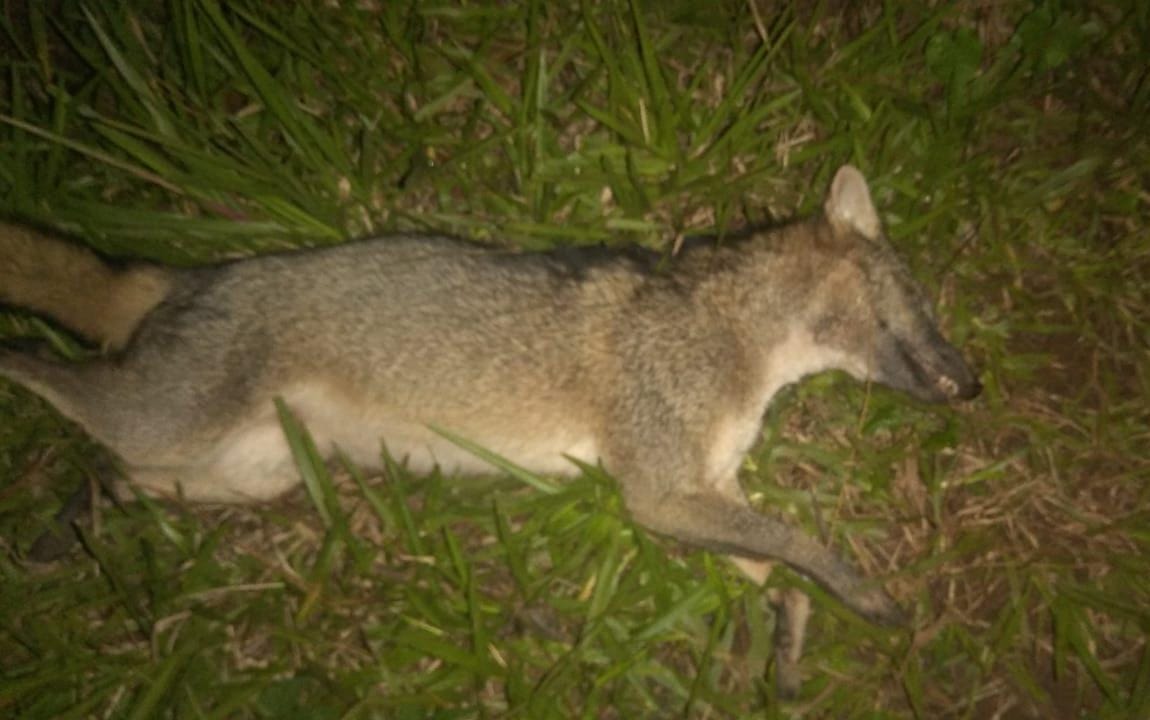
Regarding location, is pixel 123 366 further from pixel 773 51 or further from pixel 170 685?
pixel 773 51

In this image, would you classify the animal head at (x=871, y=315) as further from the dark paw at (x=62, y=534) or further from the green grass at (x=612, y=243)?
the dark paw at (x=62, y=534)

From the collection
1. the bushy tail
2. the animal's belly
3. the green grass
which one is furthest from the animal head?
the bushy tail

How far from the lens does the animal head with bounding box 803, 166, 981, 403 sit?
157 inches

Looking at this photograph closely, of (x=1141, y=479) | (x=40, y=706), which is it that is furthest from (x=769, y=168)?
(x=40, y=706)

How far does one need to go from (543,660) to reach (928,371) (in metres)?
2.42

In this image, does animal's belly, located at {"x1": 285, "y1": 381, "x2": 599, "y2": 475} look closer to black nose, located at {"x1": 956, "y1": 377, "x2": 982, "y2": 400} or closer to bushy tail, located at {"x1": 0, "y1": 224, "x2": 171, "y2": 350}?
bushy tail, located at {"x1": 0, "y1": 224, "x2": 171, "y2": 350}

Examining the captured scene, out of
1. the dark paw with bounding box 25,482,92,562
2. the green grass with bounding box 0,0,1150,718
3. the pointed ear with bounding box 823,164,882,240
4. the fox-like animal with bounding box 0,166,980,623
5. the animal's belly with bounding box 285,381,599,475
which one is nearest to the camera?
the fox-like animal with bounding box 0,166,980,623

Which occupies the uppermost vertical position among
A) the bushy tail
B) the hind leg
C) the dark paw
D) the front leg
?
the bushy tail

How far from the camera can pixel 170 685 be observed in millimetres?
3949

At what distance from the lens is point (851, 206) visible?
4.05 meters

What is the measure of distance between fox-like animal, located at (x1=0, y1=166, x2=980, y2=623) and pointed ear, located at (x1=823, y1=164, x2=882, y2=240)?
11 millimetres

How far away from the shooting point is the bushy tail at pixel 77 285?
144 inches

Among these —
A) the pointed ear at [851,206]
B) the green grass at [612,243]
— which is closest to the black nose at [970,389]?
the green grass at [612,243]

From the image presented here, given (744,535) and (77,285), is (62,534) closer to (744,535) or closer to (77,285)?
(77,285)
